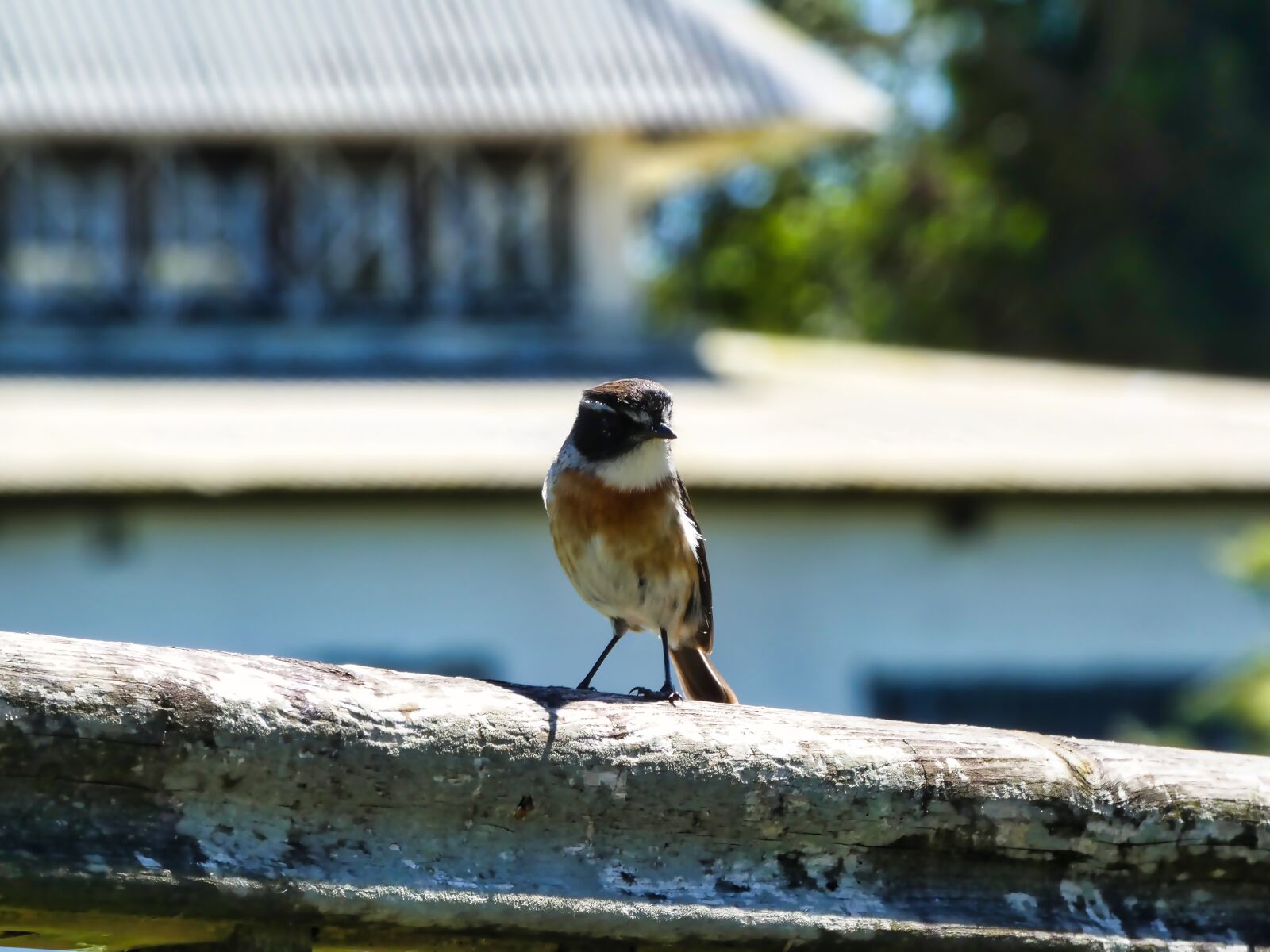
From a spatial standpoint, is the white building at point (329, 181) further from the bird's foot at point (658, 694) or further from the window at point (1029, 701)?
the bird's foot at point (658, 694)

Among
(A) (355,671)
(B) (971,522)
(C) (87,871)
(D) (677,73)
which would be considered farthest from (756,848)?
(D) (677,73)

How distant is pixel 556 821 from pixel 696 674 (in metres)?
2.58

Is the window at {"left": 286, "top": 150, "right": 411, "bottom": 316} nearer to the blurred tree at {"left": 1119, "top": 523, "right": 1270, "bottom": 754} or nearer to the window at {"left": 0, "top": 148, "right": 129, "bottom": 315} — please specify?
the window at {"left": 0, "top": 148, "right": 129, "bottom": 315}

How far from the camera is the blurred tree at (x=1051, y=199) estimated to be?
31344mm

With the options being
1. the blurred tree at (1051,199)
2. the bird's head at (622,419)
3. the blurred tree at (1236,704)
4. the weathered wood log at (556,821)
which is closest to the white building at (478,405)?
the blurred tree at (1236,704)

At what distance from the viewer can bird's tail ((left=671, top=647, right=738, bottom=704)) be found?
14.6 ft

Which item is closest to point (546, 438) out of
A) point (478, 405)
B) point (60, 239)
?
point (478, 405)

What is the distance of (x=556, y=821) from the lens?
76.7 inches

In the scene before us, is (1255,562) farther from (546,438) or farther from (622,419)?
(622,419)

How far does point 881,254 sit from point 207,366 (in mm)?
20809

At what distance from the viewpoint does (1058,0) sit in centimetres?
3247

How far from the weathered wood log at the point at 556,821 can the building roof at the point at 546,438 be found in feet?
23.2

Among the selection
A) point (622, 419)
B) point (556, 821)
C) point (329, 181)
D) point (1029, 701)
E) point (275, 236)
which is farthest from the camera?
point (329, 181)

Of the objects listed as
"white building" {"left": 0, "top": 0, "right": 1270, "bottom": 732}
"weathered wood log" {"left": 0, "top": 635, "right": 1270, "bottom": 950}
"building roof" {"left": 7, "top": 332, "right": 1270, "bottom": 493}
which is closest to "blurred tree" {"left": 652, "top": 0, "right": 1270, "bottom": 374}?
"white building" {"left": 0, "top": 0, "right": 1270, "bottom": 732}
